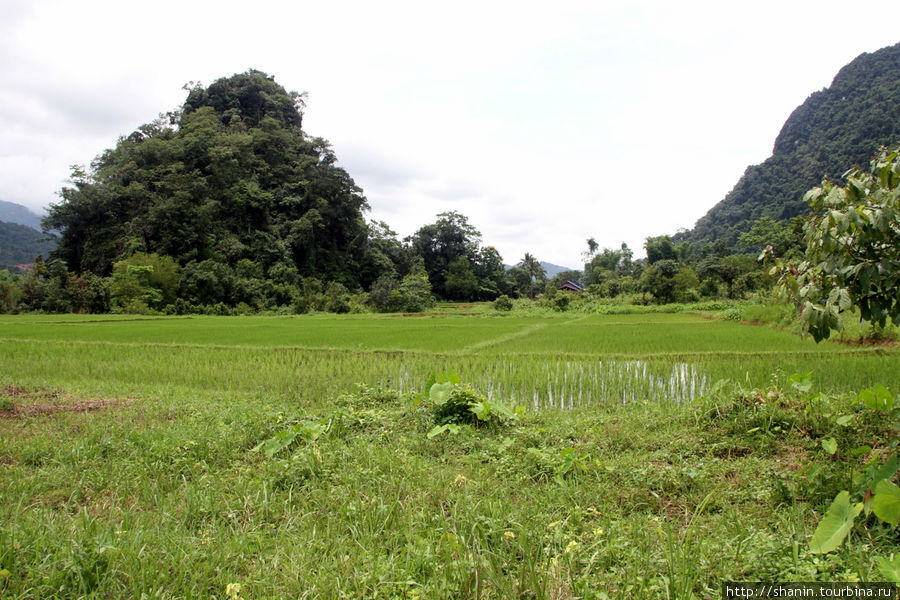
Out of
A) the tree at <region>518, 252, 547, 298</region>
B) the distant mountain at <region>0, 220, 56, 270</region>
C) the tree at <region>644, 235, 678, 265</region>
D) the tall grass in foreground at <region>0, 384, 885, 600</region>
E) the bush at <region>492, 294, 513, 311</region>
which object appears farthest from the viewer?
the tree at <region>518, 252, 547, 298</region>

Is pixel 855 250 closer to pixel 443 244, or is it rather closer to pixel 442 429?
pixel 442 429

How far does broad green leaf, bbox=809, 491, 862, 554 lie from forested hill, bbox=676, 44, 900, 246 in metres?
48.8

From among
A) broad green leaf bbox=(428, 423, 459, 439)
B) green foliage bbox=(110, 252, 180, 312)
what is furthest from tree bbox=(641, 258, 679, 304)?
green foliage bbox=(110, 252, 180, 312)

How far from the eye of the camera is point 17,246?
1586 inches

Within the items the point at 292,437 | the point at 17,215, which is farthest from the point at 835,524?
the point at 17,215

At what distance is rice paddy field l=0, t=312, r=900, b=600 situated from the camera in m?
1.58

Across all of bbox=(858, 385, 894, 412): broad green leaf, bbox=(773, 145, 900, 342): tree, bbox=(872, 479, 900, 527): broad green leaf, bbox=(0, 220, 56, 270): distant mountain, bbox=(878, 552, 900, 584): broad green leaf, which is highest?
bbox=(0, 220, 56, 270): distant mountain

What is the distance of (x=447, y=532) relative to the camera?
1779 mm

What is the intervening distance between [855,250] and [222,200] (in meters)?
30.6

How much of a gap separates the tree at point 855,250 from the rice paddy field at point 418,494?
2.53ft

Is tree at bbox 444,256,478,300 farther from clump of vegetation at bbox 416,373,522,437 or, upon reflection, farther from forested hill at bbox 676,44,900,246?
clump of vegetation at bbox 416,373,522,437

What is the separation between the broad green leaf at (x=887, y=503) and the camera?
1421 mm

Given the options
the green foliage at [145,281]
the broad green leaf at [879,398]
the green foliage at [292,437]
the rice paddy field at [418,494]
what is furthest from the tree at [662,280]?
the green foliage at [145,281]

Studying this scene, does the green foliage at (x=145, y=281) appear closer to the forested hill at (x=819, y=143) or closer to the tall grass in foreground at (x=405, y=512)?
the tall grass in foreground at (x=405, y=512)
